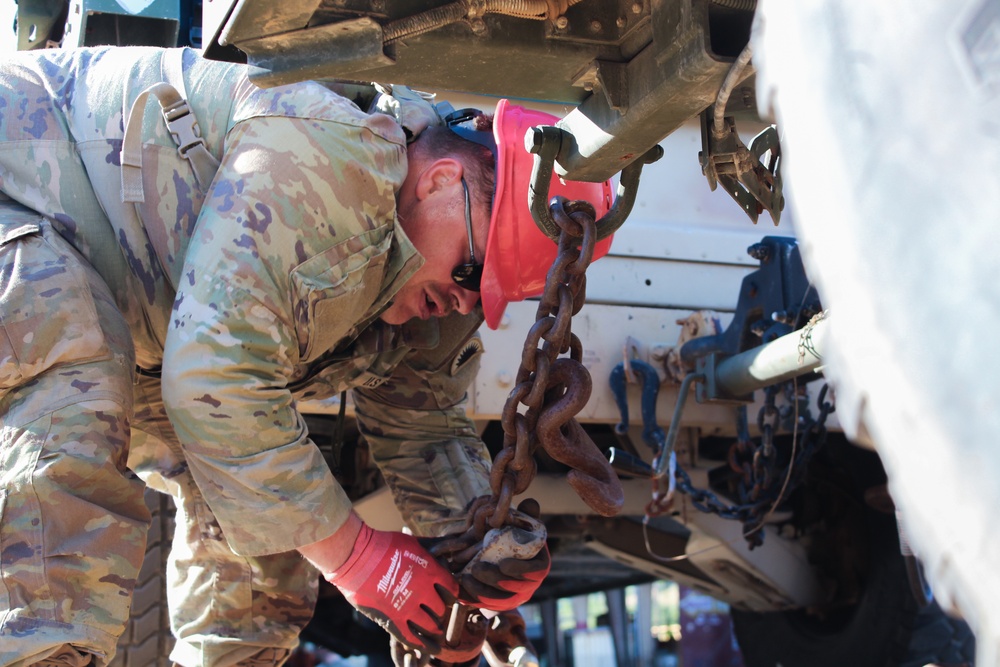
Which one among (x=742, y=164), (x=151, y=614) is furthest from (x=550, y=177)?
(x=151, y=614)

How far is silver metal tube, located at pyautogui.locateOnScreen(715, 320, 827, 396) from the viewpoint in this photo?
7.24 feet

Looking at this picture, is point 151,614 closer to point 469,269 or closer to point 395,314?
point 395,314

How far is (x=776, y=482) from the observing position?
9.29ft

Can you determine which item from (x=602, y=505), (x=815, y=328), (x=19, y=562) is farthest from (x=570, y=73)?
(x=19, y=562)

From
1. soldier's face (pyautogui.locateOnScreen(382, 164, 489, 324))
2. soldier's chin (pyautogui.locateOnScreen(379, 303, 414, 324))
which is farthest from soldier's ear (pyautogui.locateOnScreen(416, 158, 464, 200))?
soldier's chin (pyautogui.locateOnScreen(379, 303, 414, 324))

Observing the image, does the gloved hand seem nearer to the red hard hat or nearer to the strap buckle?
the red hard hat

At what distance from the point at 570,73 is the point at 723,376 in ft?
4.48

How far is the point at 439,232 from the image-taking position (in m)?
2.17

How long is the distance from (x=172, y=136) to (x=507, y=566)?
3.33 ft

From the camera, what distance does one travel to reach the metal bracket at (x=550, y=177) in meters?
1.62

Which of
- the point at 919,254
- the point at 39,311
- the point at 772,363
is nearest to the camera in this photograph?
the point at 919,254

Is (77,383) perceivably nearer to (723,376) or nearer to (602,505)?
(602,505)

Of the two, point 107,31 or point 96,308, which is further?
point 107,31

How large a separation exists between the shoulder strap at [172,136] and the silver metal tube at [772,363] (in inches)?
47.9
